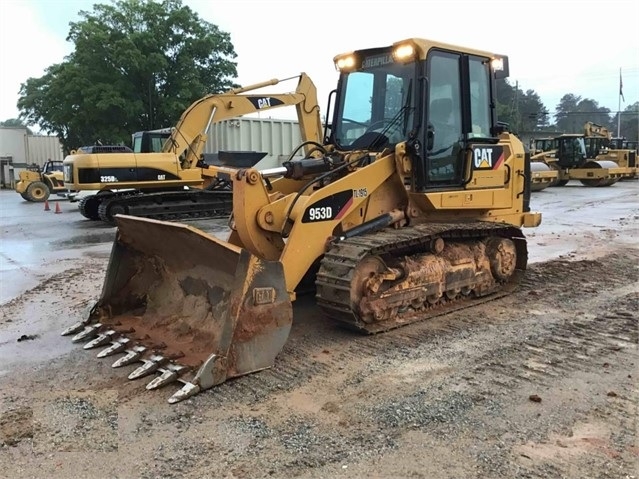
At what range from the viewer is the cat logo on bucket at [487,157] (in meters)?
6.04

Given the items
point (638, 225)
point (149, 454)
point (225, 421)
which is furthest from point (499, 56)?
point (638, 225)

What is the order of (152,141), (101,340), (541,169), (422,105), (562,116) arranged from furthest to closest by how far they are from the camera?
(562,116) < (541,169) < (152,141) < (422,105) < (101,340)

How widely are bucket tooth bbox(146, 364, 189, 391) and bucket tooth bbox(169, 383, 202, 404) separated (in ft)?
0.50

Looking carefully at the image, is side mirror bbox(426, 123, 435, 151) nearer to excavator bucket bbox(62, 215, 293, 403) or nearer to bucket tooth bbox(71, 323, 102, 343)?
excavator bucket bbox(62, 215, 293, 403)

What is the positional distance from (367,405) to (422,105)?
9.92 ft

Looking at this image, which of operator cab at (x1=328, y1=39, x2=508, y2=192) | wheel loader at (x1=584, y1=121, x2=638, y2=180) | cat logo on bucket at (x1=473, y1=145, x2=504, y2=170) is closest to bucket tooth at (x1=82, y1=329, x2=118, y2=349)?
operator cab at (x1=328, y1=39, x2=508, y2=192)

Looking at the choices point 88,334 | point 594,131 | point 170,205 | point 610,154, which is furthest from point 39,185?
point 594,131

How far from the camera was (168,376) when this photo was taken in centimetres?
388

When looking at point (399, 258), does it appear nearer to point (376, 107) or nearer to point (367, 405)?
point (376, 107)

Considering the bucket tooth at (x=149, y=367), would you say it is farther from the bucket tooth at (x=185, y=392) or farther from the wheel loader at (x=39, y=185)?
the wheel loader at (x=39, y=185)

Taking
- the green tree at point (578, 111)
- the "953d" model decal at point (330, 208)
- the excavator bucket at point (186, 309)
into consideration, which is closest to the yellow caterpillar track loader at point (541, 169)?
the "953d" model decal at point (330, 208)

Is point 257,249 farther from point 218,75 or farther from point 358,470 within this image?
point 218,75

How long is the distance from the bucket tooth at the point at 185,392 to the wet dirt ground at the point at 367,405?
0.06 meters

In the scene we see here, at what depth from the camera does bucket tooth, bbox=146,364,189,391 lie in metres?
3.83
